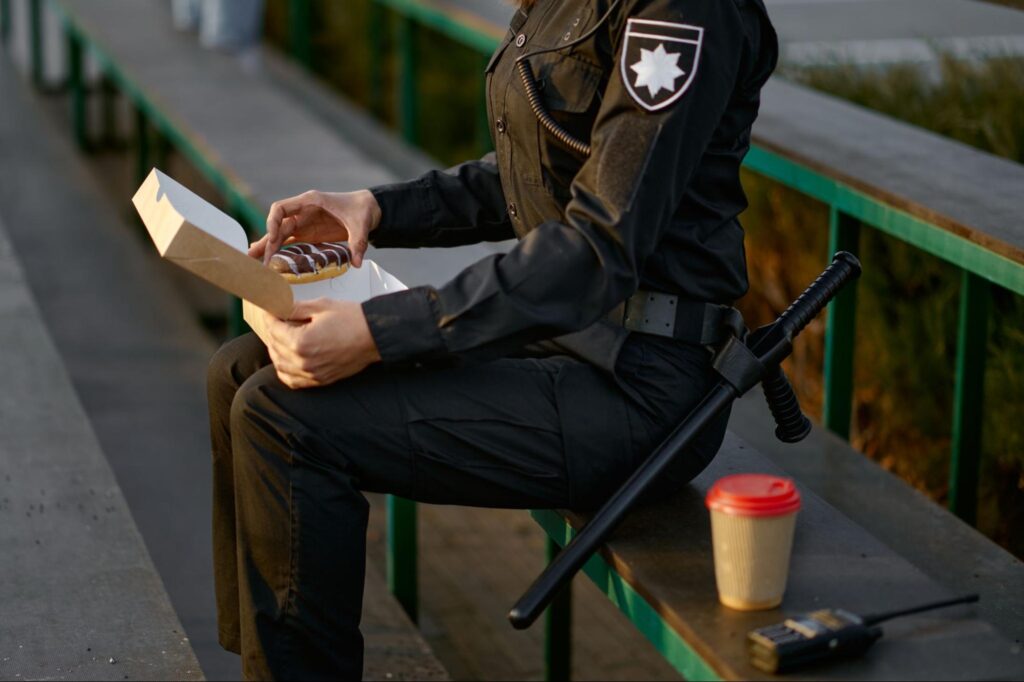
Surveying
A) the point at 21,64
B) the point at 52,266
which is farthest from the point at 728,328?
the point at 21,64

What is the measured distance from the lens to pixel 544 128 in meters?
2.11

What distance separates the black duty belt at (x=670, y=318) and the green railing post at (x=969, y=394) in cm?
103

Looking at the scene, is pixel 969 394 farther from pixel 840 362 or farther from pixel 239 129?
pixel 239 129

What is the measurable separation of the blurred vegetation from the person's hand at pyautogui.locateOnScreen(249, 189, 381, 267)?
4.46 feet

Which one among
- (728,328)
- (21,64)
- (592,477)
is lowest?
(21,64)

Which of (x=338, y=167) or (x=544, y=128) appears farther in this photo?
(x=338, y=167)

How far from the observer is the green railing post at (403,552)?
3346mm

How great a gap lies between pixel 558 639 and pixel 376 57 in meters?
4.65

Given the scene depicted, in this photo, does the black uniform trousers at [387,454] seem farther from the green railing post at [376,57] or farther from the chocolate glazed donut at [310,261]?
the green railing post at [376,57]

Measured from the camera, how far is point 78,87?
23.8ft

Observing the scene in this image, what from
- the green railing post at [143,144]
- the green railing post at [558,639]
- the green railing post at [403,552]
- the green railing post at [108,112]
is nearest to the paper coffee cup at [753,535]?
the green railing post at [558,639]

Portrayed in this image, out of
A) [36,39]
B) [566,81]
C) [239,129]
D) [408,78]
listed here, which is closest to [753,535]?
[566,81]

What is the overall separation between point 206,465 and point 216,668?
47.8 inches

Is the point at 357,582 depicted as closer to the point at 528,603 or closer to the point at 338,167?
the point at 528,603
